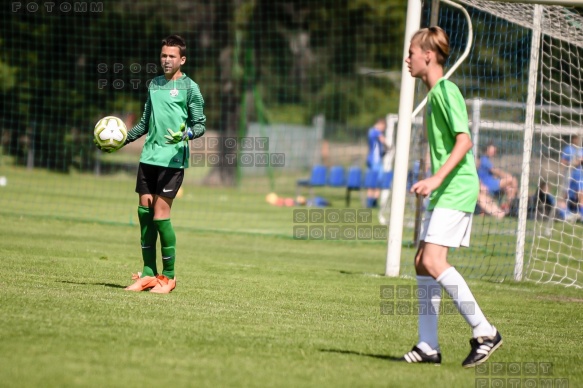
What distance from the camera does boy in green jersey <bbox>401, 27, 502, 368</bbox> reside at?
5387 mm

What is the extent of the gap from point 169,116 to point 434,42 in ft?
9.68

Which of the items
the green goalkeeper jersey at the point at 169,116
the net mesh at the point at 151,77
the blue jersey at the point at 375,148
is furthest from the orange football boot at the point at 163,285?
the blue jersey at the point at 375,148

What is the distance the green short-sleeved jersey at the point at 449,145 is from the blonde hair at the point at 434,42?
167 mm

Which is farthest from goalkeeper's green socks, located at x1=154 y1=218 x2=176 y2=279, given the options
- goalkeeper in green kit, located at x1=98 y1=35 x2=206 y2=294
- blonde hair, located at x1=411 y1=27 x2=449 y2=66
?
blonde hair, located at x1=411 y1=27 x2=449 y2=66

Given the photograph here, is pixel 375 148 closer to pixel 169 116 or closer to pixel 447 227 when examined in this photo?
pixel 169 116

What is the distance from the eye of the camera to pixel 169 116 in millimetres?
7734

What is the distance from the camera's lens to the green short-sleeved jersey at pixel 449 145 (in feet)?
17.7

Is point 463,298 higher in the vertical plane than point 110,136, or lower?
lower

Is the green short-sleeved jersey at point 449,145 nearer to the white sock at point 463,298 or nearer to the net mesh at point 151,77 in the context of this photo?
the white sock at point 463,298

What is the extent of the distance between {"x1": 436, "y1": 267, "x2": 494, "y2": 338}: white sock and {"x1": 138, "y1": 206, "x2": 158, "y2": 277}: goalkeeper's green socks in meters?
3.27

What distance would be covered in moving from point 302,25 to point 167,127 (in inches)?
1133

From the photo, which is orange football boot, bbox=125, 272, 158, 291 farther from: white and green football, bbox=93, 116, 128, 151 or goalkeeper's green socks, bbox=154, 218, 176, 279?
white and green football, bbox=93, 116, 128, 151

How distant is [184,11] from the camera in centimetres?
3350

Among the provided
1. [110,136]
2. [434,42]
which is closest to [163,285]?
[110,136]
